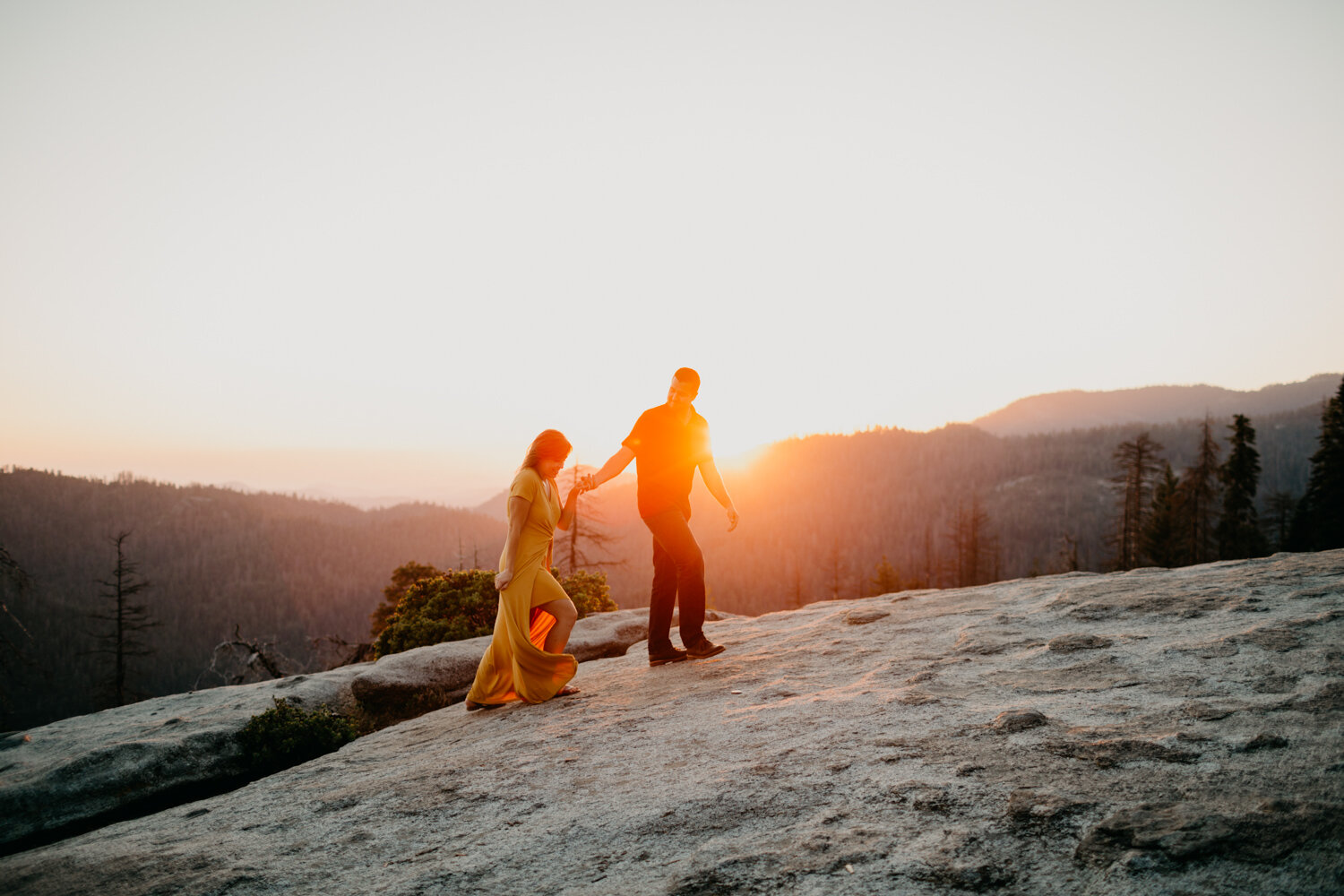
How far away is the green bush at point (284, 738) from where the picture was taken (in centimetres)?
731

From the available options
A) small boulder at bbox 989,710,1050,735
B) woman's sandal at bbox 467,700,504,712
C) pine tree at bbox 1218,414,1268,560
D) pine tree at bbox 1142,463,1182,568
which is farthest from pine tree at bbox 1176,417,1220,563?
woman's sandal at bbox 467,700,504,712

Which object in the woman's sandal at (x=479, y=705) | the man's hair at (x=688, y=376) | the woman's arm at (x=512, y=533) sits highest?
the man's hair at (x=688, y=376)

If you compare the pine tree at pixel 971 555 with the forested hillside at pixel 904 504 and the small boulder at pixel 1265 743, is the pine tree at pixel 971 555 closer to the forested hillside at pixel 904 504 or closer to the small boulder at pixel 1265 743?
the forested hillside at pixel 904 504

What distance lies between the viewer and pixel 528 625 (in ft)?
21.7

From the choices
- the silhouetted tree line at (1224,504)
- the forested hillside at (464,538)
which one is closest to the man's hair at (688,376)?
the silhouetted tree line at (1224,504)

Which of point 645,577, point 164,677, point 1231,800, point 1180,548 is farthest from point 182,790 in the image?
point 164,677

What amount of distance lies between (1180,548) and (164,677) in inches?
4691

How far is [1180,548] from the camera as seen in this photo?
43125 mm

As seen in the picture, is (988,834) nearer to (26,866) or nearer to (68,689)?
(26,866)

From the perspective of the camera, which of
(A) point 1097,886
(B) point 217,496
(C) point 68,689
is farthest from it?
(B) point 217,496

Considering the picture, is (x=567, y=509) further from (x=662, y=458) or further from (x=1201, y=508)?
(x=1201, y=508)

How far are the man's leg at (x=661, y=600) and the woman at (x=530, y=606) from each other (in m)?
0.97

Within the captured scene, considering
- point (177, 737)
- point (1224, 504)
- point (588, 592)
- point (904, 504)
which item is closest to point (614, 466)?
point (177, 737)

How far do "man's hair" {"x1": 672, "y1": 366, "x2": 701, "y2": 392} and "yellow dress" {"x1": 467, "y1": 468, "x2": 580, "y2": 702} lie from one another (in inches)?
73.4
